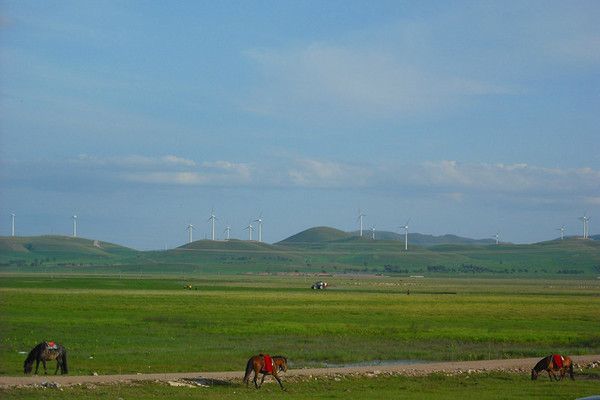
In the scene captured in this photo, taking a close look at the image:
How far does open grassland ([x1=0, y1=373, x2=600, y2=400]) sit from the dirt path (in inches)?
40.0

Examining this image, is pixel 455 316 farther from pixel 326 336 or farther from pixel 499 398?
pixel 499 398

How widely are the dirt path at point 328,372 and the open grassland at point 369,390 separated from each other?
3.33 ft

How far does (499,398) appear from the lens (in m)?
30.8

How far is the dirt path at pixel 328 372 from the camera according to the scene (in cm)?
3188

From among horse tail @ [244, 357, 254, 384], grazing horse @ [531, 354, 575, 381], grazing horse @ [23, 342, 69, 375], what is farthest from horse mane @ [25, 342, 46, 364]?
grazing horse @ [531, 354, 575, 381]

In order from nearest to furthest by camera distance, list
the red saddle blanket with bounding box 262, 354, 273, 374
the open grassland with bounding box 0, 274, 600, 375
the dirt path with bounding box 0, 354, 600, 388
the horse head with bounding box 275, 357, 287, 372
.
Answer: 1. the dirt path with bounding box 0, 354, 600, 388
2. the red saddle blanket with bounding box 262, 354, 273, 374
3. the horse head with bounding box 275, 357, 287, 372
4. the open grassland with bounding box 0, 274, 600, 375

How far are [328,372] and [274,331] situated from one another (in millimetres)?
21709

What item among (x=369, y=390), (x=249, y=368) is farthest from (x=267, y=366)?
(x=369, y=390)

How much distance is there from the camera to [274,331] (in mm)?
57719

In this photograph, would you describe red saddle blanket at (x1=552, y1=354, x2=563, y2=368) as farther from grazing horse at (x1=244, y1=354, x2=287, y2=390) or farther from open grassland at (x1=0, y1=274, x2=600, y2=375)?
grazing horse at (x1=244, y1=354, x2=287, y2=390)

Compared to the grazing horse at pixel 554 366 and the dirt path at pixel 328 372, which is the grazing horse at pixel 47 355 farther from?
the grazing horse at pixel 554 366

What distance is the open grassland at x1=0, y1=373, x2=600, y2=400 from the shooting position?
2953 cm

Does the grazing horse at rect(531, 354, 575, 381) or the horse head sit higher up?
the horse head

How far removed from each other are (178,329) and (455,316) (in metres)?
24.1
